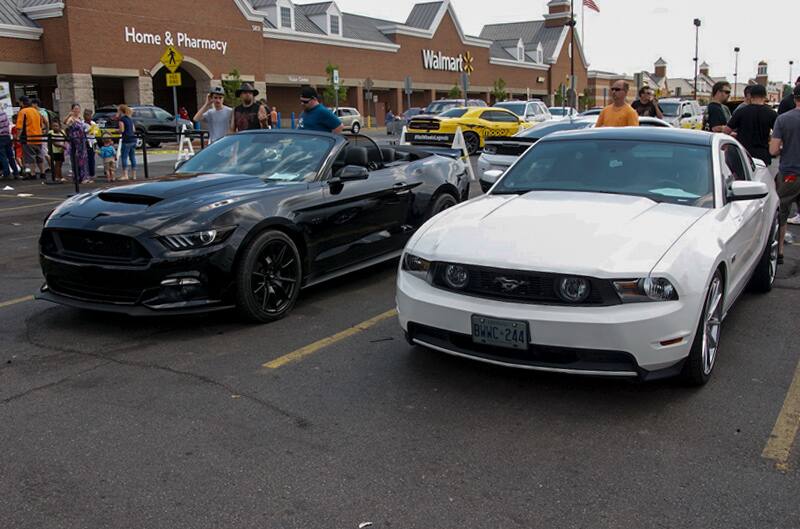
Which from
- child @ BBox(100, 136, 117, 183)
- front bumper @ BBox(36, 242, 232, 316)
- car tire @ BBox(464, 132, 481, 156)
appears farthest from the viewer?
car tire @ BBox(464, 132, 481, 156)

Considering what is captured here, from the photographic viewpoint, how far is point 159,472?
11.4ft

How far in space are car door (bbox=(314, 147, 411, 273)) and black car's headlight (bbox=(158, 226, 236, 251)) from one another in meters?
1.03

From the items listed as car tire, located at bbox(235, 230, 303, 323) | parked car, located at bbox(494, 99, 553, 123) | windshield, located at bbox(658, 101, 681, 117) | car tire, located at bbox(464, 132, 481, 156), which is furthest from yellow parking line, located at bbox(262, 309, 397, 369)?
parked car, located at bbox(494, 99, 553, 123)

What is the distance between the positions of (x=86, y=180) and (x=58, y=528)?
15214 mm

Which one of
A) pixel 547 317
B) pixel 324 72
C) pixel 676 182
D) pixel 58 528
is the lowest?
pixel 58 528

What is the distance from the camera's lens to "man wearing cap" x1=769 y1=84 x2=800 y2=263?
750cm

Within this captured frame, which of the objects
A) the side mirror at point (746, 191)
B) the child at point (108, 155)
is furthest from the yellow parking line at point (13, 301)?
the child at point (108, 155)

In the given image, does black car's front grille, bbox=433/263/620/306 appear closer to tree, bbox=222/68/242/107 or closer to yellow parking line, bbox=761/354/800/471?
yellow parking line, bbox=761/354/800/471

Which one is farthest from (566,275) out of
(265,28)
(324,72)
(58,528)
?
(324,72)

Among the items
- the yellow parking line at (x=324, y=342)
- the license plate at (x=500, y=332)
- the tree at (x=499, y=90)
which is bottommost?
the yellow parking line at (x=324, y=342)

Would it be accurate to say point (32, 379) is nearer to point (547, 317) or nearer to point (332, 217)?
point (332, 217)

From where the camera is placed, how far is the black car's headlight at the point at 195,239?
209 inches

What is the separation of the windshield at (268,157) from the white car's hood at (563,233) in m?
1.98

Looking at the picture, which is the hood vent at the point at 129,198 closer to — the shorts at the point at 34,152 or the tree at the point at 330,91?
the shorts at the point at 34,152
